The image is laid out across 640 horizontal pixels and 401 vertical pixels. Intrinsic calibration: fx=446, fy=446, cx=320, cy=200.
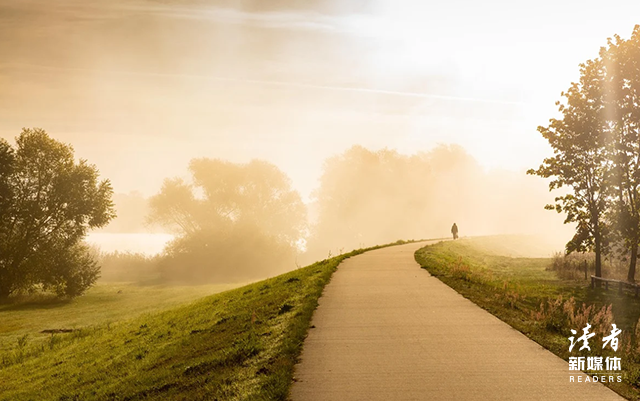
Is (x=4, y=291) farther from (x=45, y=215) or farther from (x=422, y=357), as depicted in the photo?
(x=422, y=357)

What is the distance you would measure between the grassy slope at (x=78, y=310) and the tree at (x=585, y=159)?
25.1m

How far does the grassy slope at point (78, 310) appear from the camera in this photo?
2469 centimetres

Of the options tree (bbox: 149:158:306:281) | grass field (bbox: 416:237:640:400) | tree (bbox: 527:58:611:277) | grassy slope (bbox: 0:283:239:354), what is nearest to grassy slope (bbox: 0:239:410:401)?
grassy slope (bbox: 0:283:239:354)

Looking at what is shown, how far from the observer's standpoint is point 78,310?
3197 centimetres

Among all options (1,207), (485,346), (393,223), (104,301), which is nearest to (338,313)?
(485,346)

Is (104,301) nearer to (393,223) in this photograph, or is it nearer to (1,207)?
(1,207)

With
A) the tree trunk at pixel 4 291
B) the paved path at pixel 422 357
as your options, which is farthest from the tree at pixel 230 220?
the paved path at pixel 422 357

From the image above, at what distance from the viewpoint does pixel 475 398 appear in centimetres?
662

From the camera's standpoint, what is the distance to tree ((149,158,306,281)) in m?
59.2

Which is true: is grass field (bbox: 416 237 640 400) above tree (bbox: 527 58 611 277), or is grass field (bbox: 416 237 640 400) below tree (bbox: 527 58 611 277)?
below

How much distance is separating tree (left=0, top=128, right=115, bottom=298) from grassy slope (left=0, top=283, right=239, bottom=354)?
2.01 metres

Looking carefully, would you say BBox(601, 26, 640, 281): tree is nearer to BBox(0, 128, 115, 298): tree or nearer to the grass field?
the grass field

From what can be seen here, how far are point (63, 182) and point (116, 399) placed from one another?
34.9 meters

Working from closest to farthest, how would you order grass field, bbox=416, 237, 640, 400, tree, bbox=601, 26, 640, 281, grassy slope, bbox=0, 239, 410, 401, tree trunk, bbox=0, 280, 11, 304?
grassy slope, bbox=0, 239, 410, 401 → grass field, bbox=416, 237, 640, 400 → tree, bbox=601, 26, 640, 281 → tree trunk, bbox=0, 280, 11, 304
